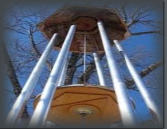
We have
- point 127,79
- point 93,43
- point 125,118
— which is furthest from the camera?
point 127,79

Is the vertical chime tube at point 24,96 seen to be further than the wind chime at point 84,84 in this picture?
No

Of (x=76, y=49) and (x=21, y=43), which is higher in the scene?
(x=21, y=43)

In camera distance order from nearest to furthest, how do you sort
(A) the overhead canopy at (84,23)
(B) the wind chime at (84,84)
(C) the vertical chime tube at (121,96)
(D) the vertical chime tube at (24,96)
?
1. (C) the vertical chime tube at (121,96)
2. (D) the vertical chime tube at (24,96)
3. (B) the wind chime at (84,84)
4. (A) the overhead canopy at (84,23)

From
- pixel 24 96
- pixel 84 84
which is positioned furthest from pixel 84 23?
pixel 24 96

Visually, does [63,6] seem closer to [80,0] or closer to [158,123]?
[80,0]

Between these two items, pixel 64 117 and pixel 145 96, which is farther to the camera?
pixel 64 117

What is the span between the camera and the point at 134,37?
4.98m

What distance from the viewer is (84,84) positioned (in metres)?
2.57

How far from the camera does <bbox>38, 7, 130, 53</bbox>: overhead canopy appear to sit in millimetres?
2887

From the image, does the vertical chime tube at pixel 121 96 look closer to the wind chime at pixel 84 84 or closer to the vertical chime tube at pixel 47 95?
the wind chime at pixel 84 84

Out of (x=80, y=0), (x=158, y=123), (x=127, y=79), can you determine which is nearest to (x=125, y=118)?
(x=158, y=123)

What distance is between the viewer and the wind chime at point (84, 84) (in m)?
2.24

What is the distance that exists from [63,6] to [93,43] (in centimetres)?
47

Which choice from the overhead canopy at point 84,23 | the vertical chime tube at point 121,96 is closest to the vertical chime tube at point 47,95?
the overhead canopy at point 84,23
